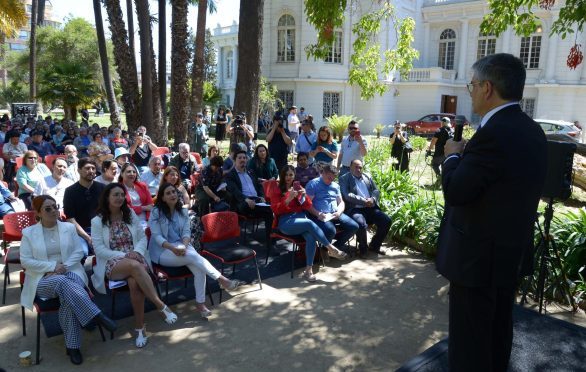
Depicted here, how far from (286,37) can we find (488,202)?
1058 inches

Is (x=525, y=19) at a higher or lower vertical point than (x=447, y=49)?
lower

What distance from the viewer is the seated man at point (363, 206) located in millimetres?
6727

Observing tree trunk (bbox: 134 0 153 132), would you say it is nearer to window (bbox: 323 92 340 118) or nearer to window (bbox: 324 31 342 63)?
window (bbox: 324 31 342 63)

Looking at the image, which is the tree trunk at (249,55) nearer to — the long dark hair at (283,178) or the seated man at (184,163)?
the seated man at (184,163)

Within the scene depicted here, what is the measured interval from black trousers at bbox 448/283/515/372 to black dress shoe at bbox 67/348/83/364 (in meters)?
3.04

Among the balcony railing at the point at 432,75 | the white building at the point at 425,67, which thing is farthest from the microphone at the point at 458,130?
the balcony railing at the point at 432,75

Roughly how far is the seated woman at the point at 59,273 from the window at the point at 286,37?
2462 centimetres

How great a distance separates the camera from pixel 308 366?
12.7 ft

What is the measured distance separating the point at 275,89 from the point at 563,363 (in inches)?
914

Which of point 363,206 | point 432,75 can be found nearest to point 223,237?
point 363,206

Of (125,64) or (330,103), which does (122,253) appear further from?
(330,103)

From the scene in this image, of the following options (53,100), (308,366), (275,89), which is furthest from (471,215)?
(275,89)

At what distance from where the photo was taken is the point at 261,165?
7.90 meters

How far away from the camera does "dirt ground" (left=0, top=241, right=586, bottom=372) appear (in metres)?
3.92
